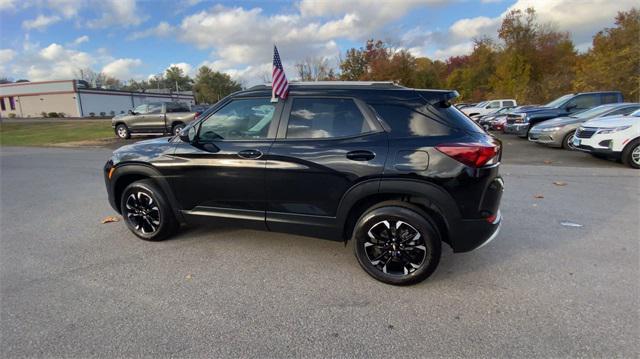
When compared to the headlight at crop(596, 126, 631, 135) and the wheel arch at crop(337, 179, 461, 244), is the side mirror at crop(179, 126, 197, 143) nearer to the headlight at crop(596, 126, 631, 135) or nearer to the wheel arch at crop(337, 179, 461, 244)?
the wheel arch at crop(337, 179, 461, 244)

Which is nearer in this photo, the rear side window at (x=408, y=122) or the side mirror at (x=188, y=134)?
the rear side window at (x=408, y=122)

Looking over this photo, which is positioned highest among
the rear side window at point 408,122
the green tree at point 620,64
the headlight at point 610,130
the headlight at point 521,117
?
the green tree at point 620,64

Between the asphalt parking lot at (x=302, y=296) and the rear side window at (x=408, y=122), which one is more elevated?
the rear side window at (x=408, y=122)

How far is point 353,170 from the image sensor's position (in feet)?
10.2

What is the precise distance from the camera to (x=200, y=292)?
10.0 feet

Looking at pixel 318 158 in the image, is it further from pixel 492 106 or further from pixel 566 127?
pixel 492 106

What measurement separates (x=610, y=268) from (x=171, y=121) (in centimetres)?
1669

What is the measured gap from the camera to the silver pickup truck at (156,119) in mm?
16328

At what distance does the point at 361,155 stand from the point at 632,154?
8.52m

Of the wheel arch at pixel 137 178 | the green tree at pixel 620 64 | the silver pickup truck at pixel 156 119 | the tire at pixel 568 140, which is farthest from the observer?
the green tree at pixel 620 64

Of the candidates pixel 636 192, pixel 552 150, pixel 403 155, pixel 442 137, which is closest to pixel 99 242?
pixel 403 155

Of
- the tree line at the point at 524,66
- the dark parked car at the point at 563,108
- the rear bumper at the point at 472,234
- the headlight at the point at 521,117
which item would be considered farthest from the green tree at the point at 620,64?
the rear bumper at the point at 472,234

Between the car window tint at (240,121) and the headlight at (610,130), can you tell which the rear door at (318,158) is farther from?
the headlight at (610,130)

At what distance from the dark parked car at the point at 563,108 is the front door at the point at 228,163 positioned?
1373 cm
